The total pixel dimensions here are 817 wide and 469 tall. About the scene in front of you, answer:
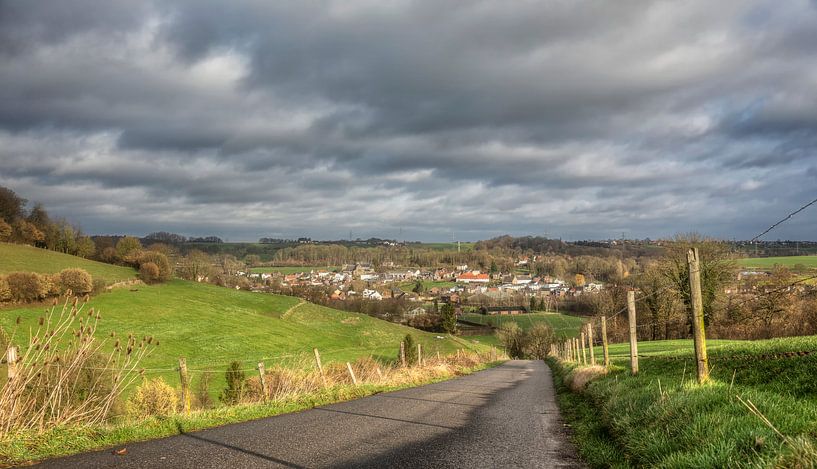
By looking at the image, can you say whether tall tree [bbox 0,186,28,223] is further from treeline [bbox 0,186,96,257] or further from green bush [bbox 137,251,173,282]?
green bush [bbox 137,251,173,282]

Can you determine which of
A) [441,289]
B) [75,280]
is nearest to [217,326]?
[75,280]

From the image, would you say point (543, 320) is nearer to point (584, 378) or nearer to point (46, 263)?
point (46, 263)

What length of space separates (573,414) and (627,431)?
4.57 meters

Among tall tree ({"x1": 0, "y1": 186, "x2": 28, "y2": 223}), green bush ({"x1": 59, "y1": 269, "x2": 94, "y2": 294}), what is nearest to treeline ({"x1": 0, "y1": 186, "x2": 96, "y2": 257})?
tall tree ({"x1": 0, "y1": 186, "x2": 28, "y2": 223})

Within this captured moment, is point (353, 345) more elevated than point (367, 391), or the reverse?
point (367, 391)

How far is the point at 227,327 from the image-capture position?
61.4 meters

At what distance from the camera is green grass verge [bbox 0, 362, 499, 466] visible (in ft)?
24.5

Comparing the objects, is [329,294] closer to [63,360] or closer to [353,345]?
[353,345]

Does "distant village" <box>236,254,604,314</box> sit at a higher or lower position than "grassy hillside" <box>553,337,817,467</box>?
lower

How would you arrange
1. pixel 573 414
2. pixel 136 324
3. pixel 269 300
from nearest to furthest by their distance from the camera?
pixel 573 414 → pixel 136 324 → pixel 269 300

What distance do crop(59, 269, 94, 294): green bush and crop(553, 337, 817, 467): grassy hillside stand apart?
2256 inches

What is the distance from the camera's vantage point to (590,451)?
7586mm

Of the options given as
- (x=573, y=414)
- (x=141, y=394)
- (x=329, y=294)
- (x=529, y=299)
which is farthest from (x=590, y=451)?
(x=529, y=299)

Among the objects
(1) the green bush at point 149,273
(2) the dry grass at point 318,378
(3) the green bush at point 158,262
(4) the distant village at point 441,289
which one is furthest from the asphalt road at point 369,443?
(4) the distant village at point 441,289
